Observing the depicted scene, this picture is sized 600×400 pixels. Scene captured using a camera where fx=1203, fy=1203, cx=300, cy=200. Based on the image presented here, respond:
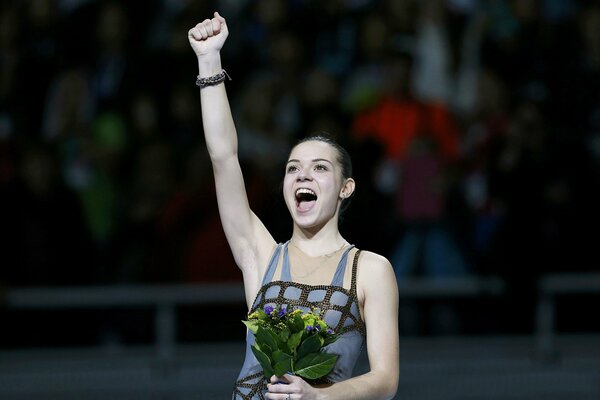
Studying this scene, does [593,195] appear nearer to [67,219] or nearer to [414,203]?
[414,203]

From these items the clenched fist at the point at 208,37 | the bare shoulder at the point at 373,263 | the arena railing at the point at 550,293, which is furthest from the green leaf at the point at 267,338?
the arena railing at the point at 550,293

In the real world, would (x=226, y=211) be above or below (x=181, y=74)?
below

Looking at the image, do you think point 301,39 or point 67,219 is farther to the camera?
point 301,39

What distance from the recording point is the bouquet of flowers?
10.6 ft

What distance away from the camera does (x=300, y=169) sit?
362 centimetres

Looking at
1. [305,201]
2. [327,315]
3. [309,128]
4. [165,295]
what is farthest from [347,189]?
[309,128]

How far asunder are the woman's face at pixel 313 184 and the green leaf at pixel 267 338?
18.0 inches

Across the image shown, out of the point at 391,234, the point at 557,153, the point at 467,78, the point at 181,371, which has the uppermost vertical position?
the point at 467,78

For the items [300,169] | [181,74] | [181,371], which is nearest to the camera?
[300,169]

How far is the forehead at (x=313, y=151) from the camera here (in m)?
3.63

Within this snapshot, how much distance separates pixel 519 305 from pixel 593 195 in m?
0.86

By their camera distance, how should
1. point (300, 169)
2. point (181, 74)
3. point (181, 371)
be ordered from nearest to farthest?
point (300, 169) < point (181, 371) < point (181, 74)

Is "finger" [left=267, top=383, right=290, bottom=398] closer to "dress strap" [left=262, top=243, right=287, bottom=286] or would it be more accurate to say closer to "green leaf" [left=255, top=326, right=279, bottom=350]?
"green leaf" [left=255, top=326, right=279, bottom=350]

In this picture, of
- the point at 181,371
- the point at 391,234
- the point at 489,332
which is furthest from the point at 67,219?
the point at 489,332
